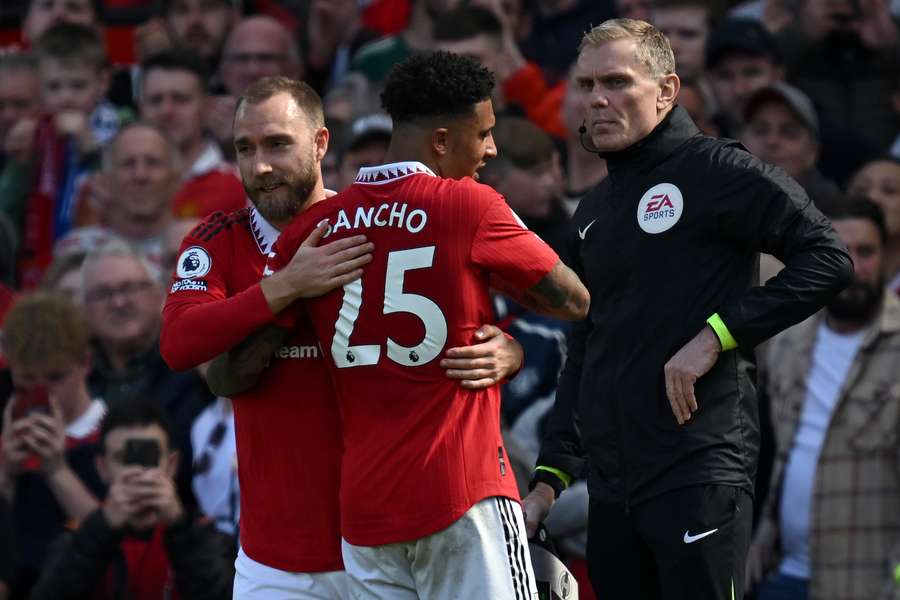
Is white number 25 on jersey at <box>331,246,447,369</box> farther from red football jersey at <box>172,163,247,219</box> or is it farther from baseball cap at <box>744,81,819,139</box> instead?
red football jersey at <box>172,163,247,219</box>

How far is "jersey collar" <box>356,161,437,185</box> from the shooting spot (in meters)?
5.09

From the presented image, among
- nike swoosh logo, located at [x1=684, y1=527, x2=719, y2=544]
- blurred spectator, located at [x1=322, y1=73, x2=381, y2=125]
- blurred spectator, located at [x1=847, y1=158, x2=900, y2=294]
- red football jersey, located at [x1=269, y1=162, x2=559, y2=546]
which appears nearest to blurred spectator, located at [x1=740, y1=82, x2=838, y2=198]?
blurred spectator, located at [x1=847, y1=158, x2=900, y2=294]

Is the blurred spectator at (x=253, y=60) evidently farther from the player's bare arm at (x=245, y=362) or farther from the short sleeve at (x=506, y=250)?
the short sleeve at (x=506, y=250)

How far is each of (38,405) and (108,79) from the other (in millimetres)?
4122

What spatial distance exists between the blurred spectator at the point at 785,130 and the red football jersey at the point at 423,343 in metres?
4.45

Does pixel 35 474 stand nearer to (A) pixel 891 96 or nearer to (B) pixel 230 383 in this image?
(B) pixel 230 383

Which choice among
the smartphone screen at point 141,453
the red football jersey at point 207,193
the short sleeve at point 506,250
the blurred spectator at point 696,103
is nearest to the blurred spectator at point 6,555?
the smartphone screen at point 141,453

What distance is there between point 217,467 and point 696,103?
3.28 metres

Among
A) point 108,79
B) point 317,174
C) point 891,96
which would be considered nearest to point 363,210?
point 317,174

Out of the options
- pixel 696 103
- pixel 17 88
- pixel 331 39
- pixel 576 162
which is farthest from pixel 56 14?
pixel 696 103

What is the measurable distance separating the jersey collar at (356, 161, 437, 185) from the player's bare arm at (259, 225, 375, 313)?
20cm

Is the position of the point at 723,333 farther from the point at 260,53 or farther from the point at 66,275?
the point at 260,53

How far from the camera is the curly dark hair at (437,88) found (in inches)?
201

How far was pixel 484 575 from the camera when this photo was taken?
4.94 meters
